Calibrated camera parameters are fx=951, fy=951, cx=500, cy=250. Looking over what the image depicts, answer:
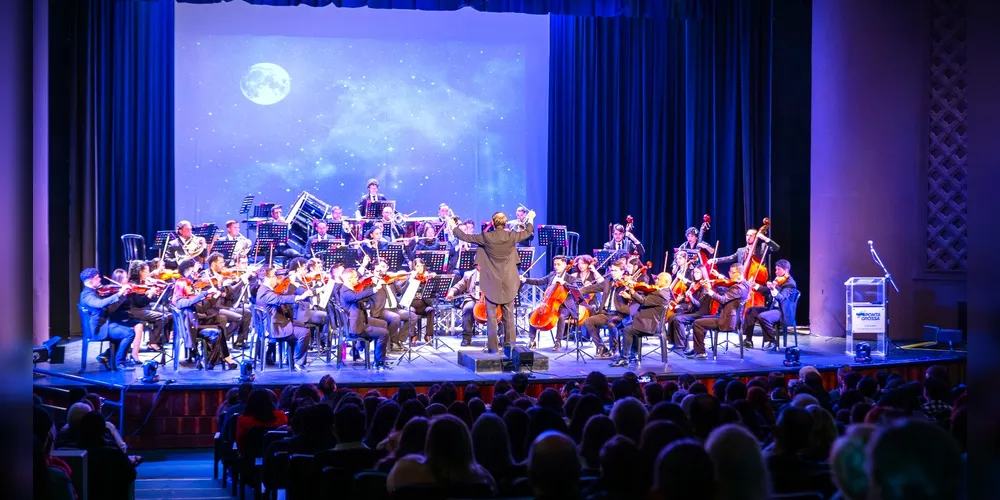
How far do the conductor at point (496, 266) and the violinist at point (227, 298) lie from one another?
8.85 ft

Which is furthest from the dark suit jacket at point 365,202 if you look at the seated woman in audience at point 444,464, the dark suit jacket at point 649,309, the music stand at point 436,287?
the seated woman in audience at point 444,464

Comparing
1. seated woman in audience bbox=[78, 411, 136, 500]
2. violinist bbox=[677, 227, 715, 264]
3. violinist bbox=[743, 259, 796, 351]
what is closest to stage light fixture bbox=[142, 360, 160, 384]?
seated woman in audience bbox=[78, 411, 136, 500]

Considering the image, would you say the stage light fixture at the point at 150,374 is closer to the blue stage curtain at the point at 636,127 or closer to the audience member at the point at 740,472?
the audience member at the point at 740,472

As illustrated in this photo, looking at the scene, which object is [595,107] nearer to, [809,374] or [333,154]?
[333,154]

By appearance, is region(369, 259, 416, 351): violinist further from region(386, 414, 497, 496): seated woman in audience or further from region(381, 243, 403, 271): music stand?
region(386, 414, 497, 496): seated woman in audience

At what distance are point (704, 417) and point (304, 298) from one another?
6416mm

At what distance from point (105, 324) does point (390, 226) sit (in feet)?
15.5

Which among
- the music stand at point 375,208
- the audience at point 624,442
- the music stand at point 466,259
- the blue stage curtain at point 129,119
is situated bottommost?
the audience at point 624,442

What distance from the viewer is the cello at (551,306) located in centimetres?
1157

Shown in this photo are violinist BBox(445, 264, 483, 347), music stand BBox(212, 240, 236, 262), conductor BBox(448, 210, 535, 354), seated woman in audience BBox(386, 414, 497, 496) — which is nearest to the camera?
seated woman in audience BBox(386, 414, 497, 496)

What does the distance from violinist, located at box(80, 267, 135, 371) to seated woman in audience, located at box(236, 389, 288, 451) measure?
466 centimetres

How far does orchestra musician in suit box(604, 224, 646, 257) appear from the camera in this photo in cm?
1398

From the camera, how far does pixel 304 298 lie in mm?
10406
